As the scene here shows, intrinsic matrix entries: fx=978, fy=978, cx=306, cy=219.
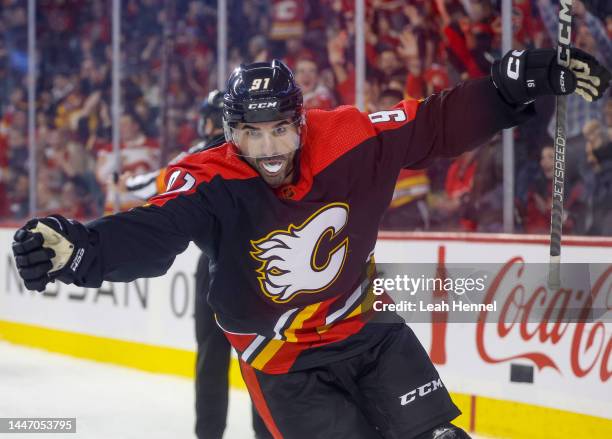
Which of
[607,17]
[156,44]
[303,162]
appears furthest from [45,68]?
[303,162]

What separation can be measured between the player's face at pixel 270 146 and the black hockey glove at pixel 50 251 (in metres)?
0.48

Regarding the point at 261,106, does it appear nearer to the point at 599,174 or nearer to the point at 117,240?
the point at 117,240

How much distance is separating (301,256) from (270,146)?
269 mm

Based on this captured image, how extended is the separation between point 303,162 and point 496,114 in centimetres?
49

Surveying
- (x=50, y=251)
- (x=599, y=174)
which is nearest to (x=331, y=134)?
(x=50, y=251)

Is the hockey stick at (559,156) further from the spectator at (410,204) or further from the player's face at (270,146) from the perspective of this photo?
the spectator at (410,204)

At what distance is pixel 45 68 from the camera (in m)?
7.79

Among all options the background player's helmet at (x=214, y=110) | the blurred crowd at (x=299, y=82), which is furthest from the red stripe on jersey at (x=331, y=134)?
the blurred crowd at (x=299, y=82)

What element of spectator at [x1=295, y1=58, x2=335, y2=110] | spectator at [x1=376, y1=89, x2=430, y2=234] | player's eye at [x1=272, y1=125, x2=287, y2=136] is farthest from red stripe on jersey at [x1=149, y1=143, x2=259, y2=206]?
spectator at [x1=295, y1=58, x2=335, y2=110]

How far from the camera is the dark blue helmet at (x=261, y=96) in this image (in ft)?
7.57

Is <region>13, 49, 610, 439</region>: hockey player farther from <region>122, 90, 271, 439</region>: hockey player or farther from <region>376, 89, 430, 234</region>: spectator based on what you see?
<region>376, 89, 430, 234</region>: spectator

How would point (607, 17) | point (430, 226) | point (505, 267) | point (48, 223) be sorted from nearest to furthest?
point (48, 223)
point (505, 267)
point (607, 17)
point (430, 226)

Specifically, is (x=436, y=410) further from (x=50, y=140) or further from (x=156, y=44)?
(x=50, y=140)

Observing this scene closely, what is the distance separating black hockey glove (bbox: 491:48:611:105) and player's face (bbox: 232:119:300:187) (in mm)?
527
